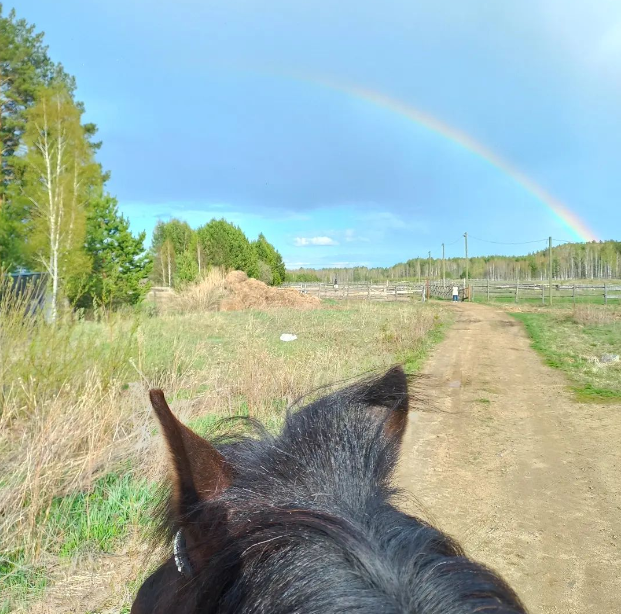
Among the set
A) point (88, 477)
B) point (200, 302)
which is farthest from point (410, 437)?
point (200, 302)

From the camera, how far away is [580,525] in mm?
4340

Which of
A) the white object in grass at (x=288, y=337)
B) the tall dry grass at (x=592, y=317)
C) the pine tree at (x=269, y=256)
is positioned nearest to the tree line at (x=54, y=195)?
the white object in grass at (x=288, y=337)

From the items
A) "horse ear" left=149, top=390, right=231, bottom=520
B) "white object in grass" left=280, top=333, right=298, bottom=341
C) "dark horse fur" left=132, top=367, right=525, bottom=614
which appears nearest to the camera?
"dark horse fur" left=132, top=367, right=525, bottom=614

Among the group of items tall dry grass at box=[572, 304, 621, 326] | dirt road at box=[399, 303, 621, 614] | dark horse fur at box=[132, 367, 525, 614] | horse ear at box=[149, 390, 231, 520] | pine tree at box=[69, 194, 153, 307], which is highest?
pine tree at box=[69, 194, 153, 307]

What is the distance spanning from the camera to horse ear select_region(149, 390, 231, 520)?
104 cm

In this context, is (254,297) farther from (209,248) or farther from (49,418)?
(49,418)

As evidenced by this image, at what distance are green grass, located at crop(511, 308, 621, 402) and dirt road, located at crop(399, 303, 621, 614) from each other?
620 millimetres

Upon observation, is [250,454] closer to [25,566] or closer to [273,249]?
[25,566]

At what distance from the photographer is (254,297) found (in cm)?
3183

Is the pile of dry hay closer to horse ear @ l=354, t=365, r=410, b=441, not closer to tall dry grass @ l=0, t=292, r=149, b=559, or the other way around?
tall dry grass @ l=0, t=292, r=149, b=559

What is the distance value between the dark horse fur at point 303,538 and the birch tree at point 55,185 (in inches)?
652

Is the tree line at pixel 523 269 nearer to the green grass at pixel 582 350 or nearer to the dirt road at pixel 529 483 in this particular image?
the green grass at pixel 582 350

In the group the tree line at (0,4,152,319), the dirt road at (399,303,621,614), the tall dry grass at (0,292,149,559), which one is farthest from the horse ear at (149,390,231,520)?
the tree line at (0,4,152,319)

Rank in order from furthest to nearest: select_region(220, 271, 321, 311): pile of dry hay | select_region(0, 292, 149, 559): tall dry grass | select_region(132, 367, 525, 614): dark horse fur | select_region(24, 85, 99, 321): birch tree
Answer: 1. select_region(220, 271, 321, 311): pile of dry hay
2. select_region(24, 85, 99, 321): birch tree
3. select_region(0, 292, 149, 559): tall dry grass
4. select_region(132, 367, 525, 614): dark horse fur
